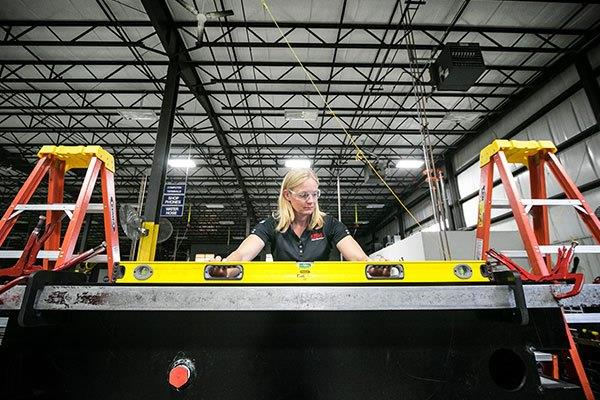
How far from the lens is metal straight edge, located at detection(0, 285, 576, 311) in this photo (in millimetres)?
1102

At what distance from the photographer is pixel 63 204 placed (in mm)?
1974

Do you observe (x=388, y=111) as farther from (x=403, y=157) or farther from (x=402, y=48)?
(x=403, y=157)

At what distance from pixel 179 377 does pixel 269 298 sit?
477mm

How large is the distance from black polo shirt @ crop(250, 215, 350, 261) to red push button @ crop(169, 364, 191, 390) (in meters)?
1.18

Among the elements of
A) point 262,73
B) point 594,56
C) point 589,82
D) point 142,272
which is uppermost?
point 262,73

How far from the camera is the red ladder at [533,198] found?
6.34 ft

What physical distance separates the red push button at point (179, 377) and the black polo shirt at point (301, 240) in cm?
118

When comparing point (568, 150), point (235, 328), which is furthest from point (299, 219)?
point (568, 150)

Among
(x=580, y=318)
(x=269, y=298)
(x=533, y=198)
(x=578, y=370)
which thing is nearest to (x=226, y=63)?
(x=533, y=198)

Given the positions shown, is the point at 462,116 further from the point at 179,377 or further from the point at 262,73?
the point at 179,377

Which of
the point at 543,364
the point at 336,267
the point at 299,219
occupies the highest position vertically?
the point at 299,219

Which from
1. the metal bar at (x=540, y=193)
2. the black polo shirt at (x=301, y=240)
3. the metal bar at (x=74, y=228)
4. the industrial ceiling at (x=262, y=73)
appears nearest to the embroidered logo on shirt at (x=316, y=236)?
the black polo shirt at (x=301, y=240)

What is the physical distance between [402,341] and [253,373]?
73cm

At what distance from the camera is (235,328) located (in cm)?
134
